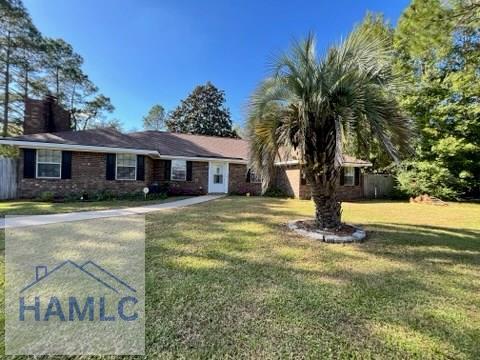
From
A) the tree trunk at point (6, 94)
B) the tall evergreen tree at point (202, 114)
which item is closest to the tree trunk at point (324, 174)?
the tree trunk at point (6, 94)

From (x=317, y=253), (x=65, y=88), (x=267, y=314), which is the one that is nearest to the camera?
(x=267, y=314)

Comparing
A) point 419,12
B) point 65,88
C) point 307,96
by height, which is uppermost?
point 65,88

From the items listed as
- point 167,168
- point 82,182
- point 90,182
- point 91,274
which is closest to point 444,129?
point 167,168

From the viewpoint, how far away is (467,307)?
2.98 meters

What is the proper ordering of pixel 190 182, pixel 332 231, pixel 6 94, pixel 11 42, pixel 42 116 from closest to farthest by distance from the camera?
pixel 332 231, pixel 42 116, pixel 190 182, pixel 11 42, pixel 6 94

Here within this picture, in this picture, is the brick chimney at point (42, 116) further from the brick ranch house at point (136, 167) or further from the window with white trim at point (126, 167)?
the window with white trim at point (126, 167)

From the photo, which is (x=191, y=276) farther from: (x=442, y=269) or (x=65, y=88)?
(x=65, y=88)

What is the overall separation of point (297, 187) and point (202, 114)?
20655 millimetres

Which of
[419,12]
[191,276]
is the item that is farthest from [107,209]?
[419,12]

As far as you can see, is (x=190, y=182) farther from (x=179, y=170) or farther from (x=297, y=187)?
(x=297, y=187)

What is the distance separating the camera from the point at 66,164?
11.9 metres

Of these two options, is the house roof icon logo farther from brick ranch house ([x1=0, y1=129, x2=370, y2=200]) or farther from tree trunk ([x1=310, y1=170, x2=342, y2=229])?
brick ranch house ([x1=0, y1=129, x2=370, y2=200])

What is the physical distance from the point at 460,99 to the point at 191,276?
19277 mm

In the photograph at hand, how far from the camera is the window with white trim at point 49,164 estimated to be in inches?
460
